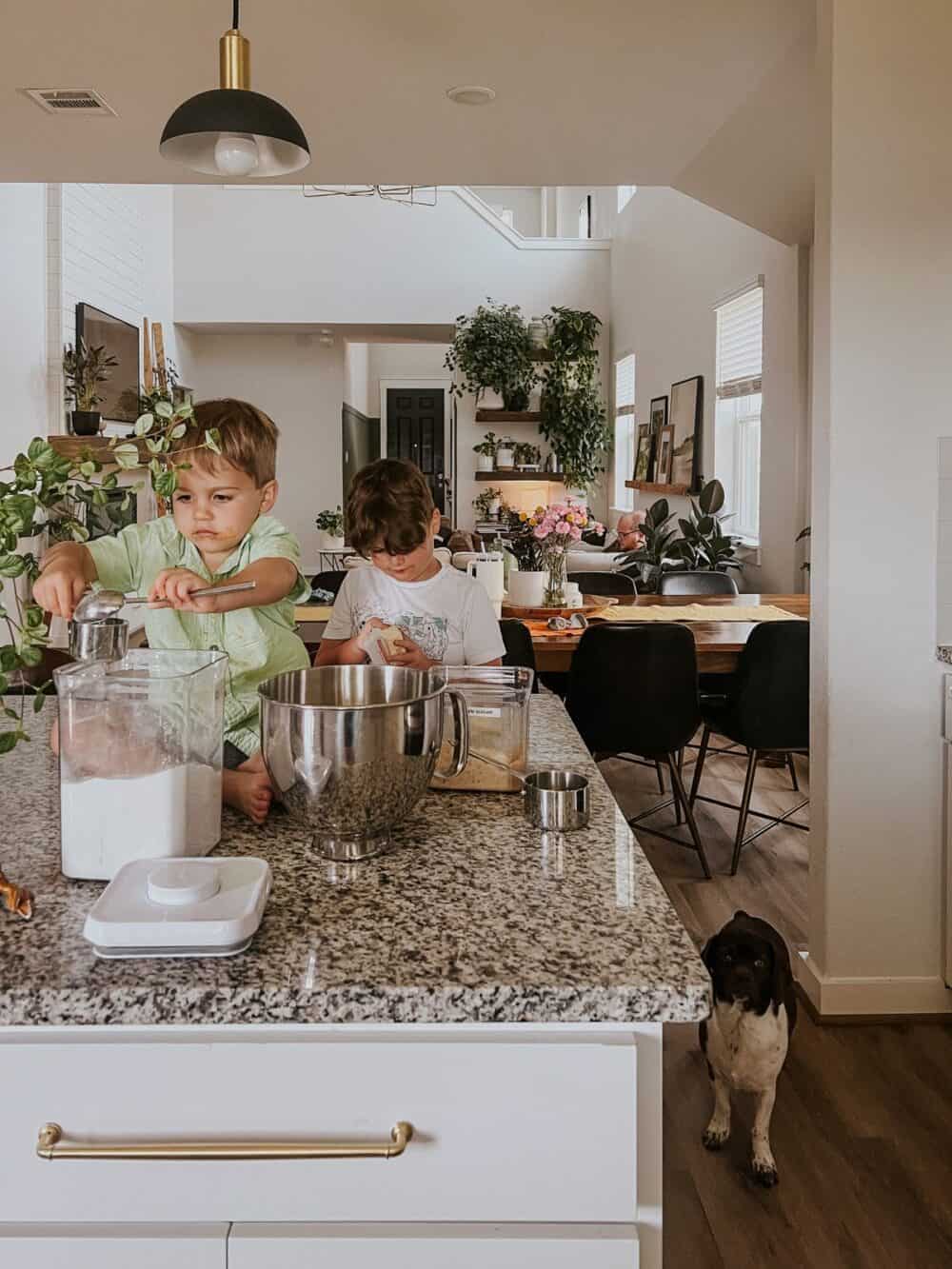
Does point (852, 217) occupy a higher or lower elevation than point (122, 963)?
higher

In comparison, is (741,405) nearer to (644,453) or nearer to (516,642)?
(644,453)

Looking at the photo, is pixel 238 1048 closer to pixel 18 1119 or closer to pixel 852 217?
pixel 18 1119

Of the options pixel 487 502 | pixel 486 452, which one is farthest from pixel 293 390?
pixel 487 502

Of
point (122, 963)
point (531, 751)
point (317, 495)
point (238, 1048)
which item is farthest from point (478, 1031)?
point (317, 495)

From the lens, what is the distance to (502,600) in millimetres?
4555

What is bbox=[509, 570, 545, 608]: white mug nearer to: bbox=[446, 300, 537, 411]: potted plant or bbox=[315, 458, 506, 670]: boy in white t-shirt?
bbox=[315, 458, 506, 670]: boy in white t-shirt

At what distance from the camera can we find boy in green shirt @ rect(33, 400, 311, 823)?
4.61ft

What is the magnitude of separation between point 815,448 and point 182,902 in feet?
7.66

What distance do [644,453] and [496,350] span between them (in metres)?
1.69

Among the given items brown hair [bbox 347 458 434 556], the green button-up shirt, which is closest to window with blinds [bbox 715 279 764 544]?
brown hair [bbox 347 458 434 556]

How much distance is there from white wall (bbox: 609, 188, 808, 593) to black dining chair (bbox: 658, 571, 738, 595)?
576mm

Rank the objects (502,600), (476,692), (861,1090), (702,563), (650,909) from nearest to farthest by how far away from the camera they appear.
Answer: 1. (650,909)
2. (476,692)
3. (861,1090)
4. (502,600)
5. (702,563)

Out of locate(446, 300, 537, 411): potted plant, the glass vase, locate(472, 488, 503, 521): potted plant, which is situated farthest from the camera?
locate(472, 488, 503, 521): potted plant

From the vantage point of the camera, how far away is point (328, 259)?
9.71 metres
